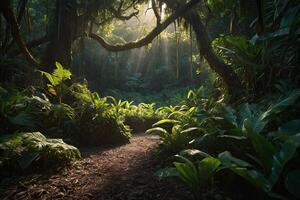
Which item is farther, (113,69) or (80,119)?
(113,69)

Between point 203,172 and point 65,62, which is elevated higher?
point 65,62

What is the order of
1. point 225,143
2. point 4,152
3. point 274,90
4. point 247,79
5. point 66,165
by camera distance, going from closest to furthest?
point 225,143 → point 4,152 → point 66,165 → point 274,90 → point 247,79

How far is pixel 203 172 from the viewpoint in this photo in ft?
9.80

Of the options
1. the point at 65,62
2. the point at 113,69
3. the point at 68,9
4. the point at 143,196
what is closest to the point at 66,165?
the point at 143,196

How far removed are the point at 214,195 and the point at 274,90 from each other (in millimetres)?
2803

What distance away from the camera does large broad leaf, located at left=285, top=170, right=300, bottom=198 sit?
2.46 m

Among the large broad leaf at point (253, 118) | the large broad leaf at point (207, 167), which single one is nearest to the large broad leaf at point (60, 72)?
the large broad leaf at point (253, 118)

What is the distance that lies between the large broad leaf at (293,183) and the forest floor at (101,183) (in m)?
1.00

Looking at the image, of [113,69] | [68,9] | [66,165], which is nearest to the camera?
[66,165]

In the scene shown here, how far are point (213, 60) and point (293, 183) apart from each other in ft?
18.0

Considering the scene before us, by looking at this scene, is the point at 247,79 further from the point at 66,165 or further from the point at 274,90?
the point at 66,165

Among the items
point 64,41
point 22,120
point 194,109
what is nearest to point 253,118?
point 194,109

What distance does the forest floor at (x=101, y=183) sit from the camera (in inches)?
130

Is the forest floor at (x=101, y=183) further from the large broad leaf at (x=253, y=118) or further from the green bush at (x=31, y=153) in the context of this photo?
the large broad leaf at (x=253, y=118)
